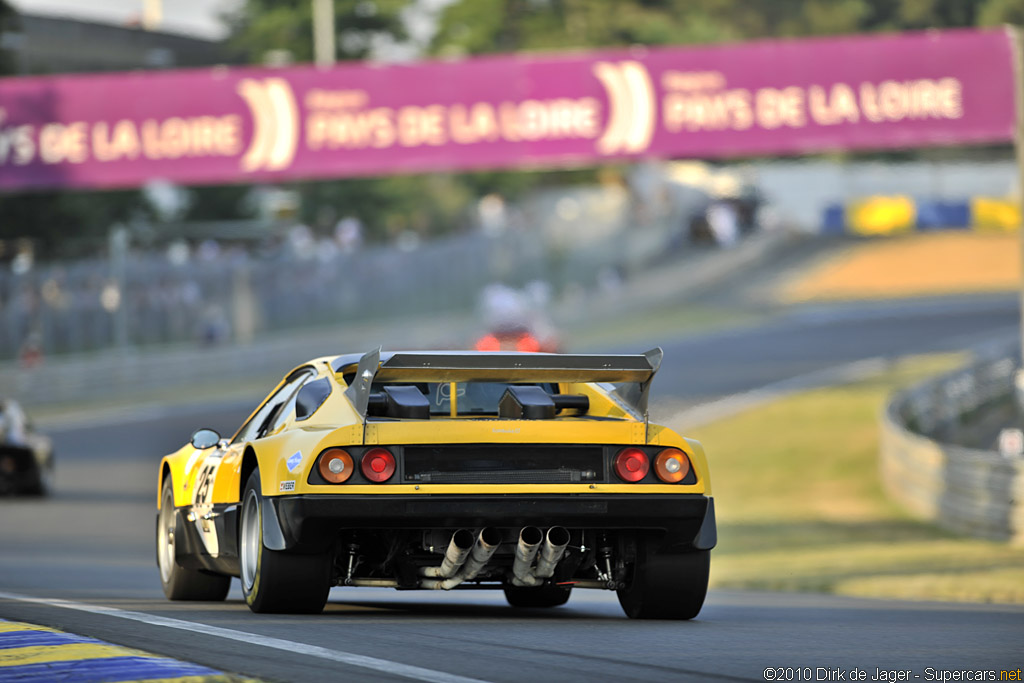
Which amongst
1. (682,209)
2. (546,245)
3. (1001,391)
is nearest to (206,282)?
(1001,391)

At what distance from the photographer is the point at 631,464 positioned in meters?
7.88

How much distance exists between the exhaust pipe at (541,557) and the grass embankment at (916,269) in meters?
51.4

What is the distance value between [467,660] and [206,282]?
108 ft

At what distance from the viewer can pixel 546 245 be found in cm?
5844

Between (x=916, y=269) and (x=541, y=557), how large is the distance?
56.6 metres

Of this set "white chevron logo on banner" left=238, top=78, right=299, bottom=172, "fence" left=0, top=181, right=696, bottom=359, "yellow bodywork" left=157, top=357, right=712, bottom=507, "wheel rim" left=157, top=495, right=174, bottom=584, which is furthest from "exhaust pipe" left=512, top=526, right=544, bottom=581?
"fence" left=0, top=181, right=696, bottom=359

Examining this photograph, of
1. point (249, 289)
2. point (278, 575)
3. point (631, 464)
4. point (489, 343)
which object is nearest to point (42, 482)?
point (489, 343)

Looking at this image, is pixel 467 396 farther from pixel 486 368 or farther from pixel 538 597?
pixel 538 597

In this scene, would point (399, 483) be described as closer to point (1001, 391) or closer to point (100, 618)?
point (100, 618)

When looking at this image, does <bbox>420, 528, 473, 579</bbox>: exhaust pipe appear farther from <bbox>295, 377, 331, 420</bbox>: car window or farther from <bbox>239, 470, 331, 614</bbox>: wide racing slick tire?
<bbox>295, 377, 331, 420</bbox>: car window

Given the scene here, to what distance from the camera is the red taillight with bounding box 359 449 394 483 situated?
7656mm

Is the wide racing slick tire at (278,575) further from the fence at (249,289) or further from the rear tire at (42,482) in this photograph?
the fence at (249,289)

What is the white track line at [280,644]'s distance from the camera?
6172mm

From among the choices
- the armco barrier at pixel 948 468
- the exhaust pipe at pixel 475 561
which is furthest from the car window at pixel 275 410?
the armco barrier at pixel 948 468
